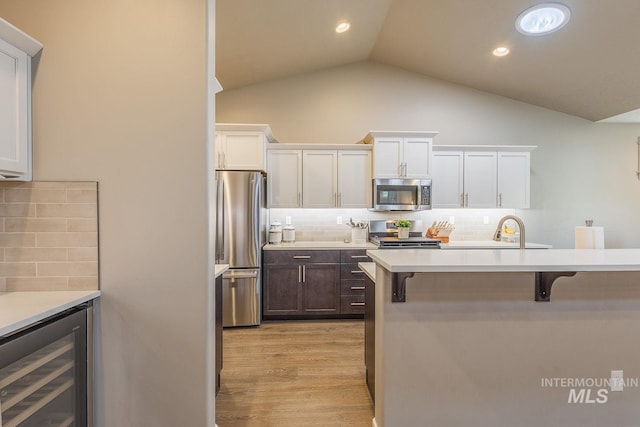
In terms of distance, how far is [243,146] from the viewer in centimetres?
355

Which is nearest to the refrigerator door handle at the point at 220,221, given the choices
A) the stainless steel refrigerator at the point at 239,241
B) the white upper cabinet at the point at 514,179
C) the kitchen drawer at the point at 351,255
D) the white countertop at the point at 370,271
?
the stainless steel refrigerator at the point at 239,241

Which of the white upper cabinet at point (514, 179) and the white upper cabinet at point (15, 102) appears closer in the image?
the white upper cabinet at point (15, 102)

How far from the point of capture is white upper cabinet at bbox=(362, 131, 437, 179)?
154 inches

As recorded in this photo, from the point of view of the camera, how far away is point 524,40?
3125 millimetres

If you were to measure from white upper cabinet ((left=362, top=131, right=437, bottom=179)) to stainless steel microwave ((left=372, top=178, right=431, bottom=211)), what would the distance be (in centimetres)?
10

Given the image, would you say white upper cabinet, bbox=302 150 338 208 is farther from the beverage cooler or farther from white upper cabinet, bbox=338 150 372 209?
the beverage cooler

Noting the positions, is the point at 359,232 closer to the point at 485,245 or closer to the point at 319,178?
the point at 319,178

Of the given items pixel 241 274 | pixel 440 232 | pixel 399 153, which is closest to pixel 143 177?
pixel 241 274

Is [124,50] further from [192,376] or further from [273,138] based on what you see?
[273,138]

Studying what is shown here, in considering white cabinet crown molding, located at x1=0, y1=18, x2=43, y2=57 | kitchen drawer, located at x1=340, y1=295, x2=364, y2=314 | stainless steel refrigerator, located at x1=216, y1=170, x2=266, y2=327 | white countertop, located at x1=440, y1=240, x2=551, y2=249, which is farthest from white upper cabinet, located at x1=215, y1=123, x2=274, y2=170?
white countertop, located at x1=440, y1=240, x2=551, y2=249

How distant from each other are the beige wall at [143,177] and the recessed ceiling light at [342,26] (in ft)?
7.04

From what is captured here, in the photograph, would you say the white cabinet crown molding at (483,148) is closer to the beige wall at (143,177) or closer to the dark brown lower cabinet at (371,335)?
the dark brown lower cabinet at (371,335)

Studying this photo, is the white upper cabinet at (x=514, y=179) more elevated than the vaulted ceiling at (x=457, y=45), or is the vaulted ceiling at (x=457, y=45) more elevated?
the vaulted ceiling at (x=457, y=45)

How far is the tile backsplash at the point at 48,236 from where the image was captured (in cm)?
150
